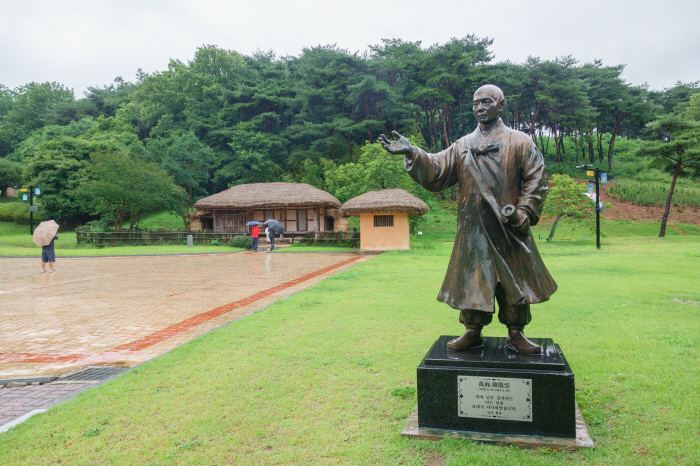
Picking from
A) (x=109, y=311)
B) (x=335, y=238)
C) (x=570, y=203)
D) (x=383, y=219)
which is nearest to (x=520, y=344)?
(x=109, y=311)

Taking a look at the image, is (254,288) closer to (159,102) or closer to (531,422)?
(531,422)

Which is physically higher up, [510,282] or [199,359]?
[510,282]

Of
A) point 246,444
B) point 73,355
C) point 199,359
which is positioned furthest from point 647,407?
point 73,355

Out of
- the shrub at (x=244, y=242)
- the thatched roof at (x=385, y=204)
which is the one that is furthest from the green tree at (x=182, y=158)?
the thatched roof at (x=385, y=204)

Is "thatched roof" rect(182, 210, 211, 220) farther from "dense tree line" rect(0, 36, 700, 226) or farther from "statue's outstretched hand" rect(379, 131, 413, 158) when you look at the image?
"statue's outstretched hand" rect(379, 131, 413, 158)

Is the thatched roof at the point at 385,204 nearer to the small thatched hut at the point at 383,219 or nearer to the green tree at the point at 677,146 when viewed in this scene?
the small thatched hut at the point at 383,219

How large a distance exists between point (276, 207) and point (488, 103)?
25.6 metres

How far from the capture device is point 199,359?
15.1 feet

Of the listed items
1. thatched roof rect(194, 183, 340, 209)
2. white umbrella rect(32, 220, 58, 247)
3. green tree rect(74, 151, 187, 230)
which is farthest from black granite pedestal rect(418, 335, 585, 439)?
green tree rect(74, 151, 187, 230)

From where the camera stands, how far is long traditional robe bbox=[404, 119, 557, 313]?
3.02m

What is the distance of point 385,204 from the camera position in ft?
63.2

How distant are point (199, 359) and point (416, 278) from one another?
21.0 feet

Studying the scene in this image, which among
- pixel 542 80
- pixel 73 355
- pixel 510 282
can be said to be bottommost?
pixel 73 355

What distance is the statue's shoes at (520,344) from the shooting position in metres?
3.07
